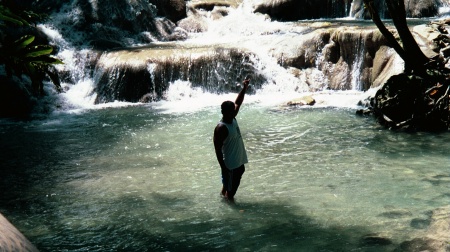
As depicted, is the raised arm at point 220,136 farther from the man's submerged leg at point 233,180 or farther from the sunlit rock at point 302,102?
the sunlit rock at point 302,102

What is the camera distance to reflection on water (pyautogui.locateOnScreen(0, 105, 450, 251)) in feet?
18.6

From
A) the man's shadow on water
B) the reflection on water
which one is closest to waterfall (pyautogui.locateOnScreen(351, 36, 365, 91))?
the reflection on water

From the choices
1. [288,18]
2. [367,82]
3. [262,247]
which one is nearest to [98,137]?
[262,247]

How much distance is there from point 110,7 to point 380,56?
38.1 feet

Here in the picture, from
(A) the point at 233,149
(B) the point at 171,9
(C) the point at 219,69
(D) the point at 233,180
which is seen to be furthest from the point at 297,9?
(A) the point at 233,149

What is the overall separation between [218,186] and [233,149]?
166cm

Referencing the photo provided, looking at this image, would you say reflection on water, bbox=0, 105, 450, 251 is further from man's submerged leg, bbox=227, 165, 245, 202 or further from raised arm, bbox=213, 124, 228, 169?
raised arm, bbox=213, 124, 228, 169

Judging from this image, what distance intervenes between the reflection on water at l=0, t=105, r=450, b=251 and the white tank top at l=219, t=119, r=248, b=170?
690mm

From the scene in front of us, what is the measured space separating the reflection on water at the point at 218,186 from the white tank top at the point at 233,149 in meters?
0.69

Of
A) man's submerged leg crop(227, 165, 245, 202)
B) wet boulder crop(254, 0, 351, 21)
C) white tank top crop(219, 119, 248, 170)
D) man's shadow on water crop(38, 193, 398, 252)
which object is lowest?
man's shadow on water crop(38, 193, 398, 252)

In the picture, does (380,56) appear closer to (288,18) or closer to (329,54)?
(329,54)

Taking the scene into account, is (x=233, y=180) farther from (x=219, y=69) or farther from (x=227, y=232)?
(x=219, y=69)

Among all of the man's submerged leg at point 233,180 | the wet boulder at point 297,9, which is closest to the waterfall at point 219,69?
the wet boulder at point 297,9

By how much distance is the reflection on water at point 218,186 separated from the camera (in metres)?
5.66
